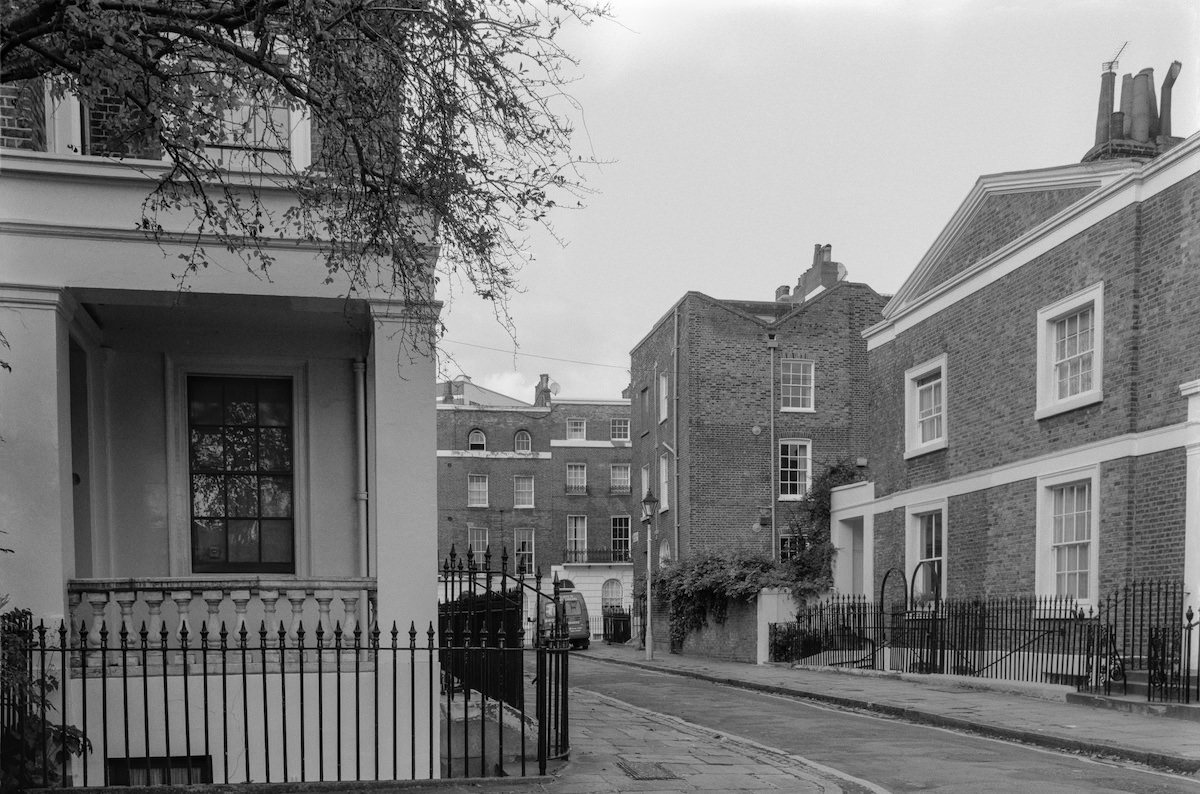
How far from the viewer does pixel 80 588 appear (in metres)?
7.84

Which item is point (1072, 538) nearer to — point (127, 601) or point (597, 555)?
point (127, 601)

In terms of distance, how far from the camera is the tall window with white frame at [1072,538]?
16609 mm

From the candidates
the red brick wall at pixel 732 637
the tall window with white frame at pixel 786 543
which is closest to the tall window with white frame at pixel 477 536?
the tall window with white frame at pixel 786 543

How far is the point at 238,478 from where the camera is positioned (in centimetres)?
1010

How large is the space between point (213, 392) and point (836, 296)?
1076 inches

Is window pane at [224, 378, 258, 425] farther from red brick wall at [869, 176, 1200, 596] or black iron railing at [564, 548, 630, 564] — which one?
black iron railing at [564, 548, 630, 564]

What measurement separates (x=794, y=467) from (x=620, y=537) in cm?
2140

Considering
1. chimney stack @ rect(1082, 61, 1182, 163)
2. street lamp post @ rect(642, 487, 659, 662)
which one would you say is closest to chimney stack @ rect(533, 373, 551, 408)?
street lamp post @ rect(642, 487, 659, 662)

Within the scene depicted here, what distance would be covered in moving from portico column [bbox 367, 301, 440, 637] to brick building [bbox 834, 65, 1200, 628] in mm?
10337

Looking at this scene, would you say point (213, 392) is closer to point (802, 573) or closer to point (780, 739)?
point (780, 739)

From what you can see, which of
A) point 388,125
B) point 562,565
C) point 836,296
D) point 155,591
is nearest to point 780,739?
point 155,591

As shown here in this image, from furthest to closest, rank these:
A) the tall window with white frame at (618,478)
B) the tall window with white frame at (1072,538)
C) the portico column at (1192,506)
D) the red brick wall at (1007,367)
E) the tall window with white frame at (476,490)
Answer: the tall window with white frame at (618,478) → the tall window with white frame at (476,490) → the tall window with white frame at (1072,538) → the red brick wall at (1007,367) → the portico column at (1192,506)

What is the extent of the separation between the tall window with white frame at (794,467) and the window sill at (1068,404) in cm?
A: 1646

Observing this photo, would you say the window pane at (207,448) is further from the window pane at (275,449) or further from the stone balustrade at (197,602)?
the stone balustrade at (197,602)
